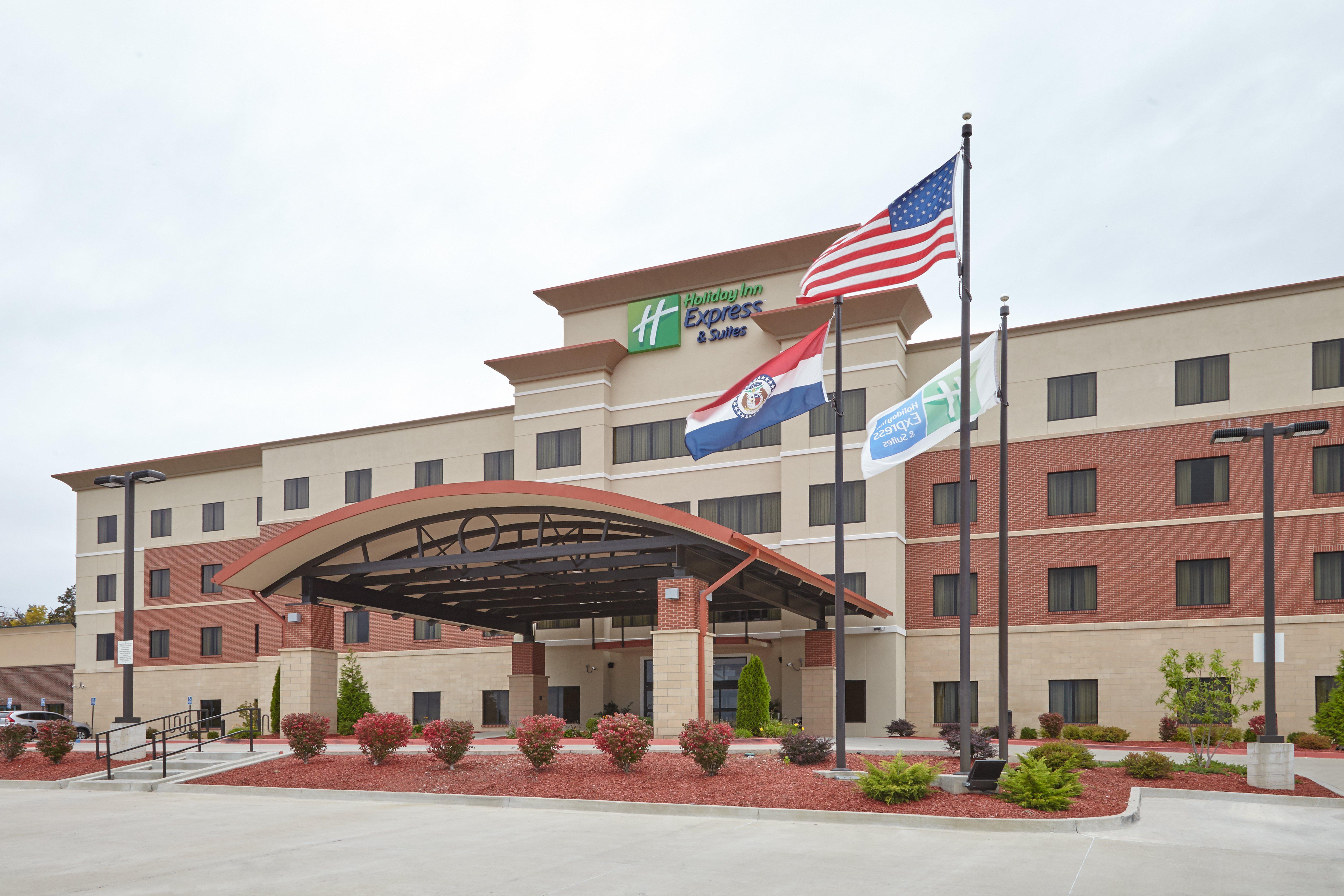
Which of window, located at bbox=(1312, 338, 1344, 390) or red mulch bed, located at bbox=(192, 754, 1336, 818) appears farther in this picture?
window, located at bbox=(1312, 338, 1344, 390)

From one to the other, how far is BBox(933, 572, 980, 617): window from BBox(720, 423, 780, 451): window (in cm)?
716

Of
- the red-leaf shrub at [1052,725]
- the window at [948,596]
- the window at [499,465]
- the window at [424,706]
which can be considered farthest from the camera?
the window at [424,706]

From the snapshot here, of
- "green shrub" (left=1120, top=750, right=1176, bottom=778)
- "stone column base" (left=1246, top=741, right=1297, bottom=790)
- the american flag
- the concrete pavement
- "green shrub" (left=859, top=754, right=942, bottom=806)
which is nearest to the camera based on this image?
the concrete pavement

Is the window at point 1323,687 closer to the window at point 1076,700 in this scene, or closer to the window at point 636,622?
the window at point 1076,700

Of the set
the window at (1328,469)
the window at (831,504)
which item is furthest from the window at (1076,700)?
the window at (1328,469)

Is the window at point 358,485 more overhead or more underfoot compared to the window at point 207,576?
more overhead

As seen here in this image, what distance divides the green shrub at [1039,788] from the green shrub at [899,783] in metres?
1.10

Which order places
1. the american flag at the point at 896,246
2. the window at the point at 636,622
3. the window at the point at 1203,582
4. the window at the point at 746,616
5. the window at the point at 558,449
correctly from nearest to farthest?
the american flag at the point at 896,246
the window at the point at 1203,582
the window at the point at 746,616
the window at the point at 636,622
the window at the point at 558,449

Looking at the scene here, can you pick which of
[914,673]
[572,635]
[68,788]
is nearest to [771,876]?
[68,788]

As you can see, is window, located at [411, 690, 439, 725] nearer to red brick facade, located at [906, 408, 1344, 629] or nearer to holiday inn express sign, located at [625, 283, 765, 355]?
holiday inn express sign, located at [625, 283, 765, 355]

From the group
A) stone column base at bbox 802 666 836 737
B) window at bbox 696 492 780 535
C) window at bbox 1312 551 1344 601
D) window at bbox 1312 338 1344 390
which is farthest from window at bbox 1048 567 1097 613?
window at bbox 696 492 780 535

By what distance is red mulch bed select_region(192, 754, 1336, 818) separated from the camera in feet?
51.5

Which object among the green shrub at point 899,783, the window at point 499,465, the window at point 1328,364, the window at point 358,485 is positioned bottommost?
the green shrub at point 899,783

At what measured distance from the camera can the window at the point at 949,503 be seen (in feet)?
116
